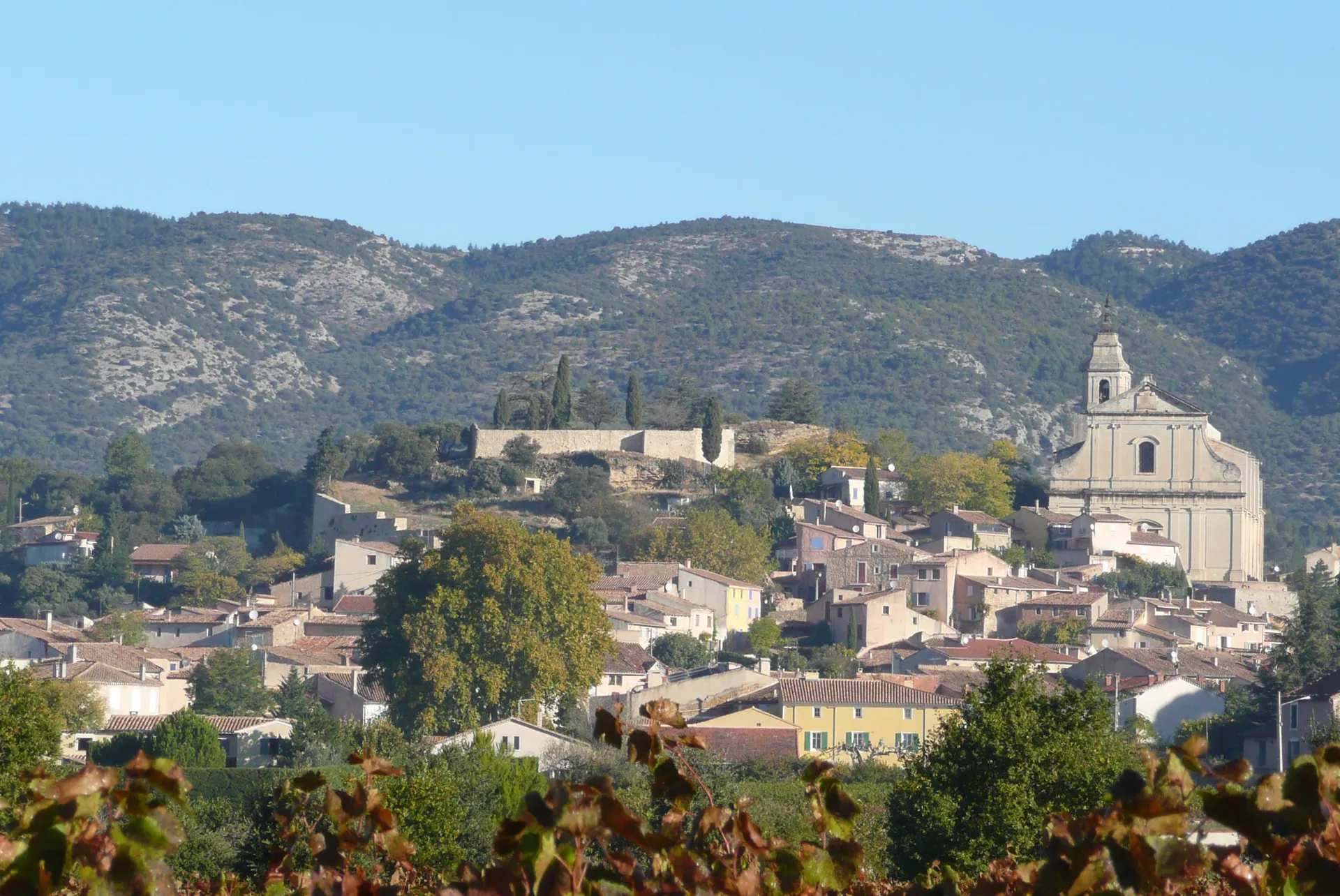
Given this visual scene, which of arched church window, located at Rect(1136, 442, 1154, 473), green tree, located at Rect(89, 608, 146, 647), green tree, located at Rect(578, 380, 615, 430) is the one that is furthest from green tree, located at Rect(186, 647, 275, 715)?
green tree, located at Rect(578, 380, 615, 430)

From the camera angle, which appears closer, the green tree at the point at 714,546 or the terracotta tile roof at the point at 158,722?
the terracotta tile roof at the point at 158,722

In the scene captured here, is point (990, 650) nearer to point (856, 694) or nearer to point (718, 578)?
point (856, 694)

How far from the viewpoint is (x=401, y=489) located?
88.8 meters

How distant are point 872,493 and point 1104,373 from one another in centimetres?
1122

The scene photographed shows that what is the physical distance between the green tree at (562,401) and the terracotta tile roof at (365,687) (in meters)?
34.2

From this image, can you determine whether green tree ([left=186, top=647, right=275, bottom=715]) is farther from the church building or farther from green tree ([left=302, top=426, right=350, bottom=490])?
the church building

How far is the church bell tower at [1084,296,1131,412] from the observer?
289 feet

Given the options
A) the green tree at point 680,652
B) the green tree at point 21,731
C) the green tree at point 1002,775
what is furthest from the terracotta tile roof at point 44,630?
the green tree at point 1002,775

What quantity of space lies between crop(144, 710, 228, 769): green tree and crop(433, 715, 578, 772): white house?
458cm

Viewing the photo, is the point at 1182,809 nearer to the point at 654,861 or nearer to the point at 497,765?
the point at 654,861

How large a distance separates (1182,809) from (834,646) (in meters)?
61.3

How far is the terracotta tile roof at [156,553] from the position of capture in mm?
84375

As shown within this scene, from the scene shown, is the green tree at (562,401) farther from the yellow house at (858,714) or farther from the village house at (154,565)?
the yellow house at (858,714)

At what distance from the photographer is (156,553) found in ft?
281
